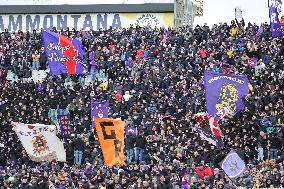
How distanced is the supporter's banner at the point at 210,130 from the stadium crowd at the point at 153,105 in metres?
0.47

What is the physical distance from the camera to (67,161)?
42.7 m

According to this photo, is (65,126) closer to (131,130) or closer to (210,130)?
(131,130)

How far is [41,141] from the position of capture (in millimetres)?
41500

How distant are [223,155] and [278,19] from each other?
8.25 meters

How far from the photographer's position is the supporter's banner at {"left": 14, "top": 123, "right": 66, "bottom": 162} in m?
41.4

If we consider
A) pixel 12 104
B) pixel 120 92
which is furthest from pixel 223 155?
pixel 12 104

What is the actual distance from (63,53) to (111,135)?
31.8 ft

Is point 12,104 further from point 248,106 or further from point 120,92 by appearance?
point 248,106

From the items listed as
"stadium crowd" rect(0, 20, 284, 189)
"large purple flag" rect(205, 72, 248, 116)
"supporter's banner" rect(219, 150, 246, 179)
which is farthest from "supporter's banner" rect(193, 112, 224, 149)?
"supporter's banner" rect(219, 150, 246, 179)

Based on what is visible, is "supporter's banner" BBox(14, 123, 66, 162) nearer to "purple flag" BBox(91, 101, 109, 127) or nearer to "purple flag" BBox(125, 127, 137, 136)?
"purple flag" BBox(125, 127, 137, 136)

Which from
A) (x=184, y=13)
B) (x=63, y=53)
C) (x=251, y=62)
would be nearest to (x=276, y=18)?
(x=251, y=62)

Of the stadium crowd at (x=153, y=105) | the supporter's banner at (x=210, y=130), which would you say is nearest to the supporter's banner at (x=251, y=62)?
the stadium crowd at (x=153, y=105)

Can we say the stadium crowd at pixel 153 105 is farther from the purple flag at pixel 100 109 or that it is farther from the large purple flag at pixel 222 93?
the large purple flag at pixel 222 93

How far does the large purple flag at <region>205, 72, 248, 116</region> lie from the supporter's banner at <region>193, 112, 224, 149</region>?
1737 mm
